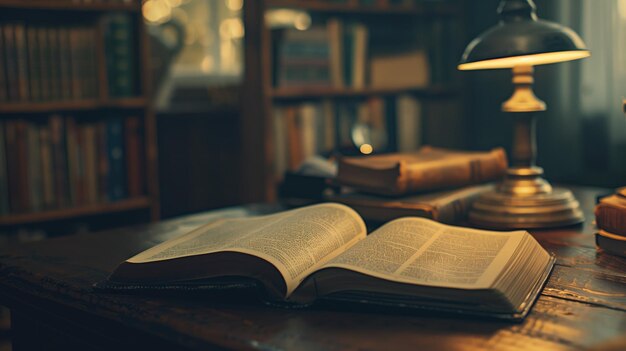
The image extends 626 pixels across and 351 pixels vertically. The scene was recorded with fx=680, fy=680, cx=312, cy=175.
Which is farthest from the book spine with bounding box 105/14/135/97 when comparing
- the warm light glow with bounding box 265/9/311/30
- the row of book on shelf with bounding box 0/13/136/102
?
the warm light glow with bounding box 265/9/311/30

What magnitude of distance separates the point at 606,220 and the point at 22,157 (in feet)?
5.77

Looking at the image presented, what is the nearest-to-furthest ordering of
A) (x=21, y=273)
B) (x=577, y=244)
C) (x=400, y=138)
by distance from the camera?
1. (x=21, y=273)
2. (x=577, y=244)
3. (x=400, y=138)

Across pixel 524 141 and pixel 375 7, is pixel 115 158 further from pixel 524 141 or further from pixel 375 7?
pixel 524 141

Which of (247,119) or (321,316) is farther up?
(247,119)

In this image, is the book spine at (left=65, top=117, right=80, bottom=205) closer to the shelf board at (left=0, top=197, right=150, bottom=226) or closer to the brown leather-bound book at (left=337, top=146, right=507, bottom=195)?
the shelf board at (left=0, top=197, right=150, bottom=226)

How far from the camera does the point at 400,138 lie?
2857 millimetres

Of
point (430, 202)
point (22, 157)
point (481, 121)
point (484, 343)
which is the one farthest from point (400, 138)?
point (484, 343)

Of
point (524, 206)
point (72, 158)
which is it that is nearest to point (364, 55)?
point (72, 158)

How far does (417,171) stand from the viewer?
1.19 metres

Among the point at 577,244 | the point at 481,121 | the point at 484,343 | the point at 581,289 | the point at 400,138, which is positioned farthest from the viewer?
the point at 481,121

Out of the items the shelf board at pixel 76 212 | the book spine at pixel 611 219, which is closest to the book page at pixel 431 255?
the book spine at pixel 611 219

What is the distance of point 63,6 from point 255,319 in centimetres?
174

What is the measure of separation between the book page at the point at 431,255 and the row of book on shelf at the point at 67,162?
155cm

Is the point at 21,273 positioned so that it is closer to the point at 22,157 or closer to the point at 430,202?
the point at 430,202
